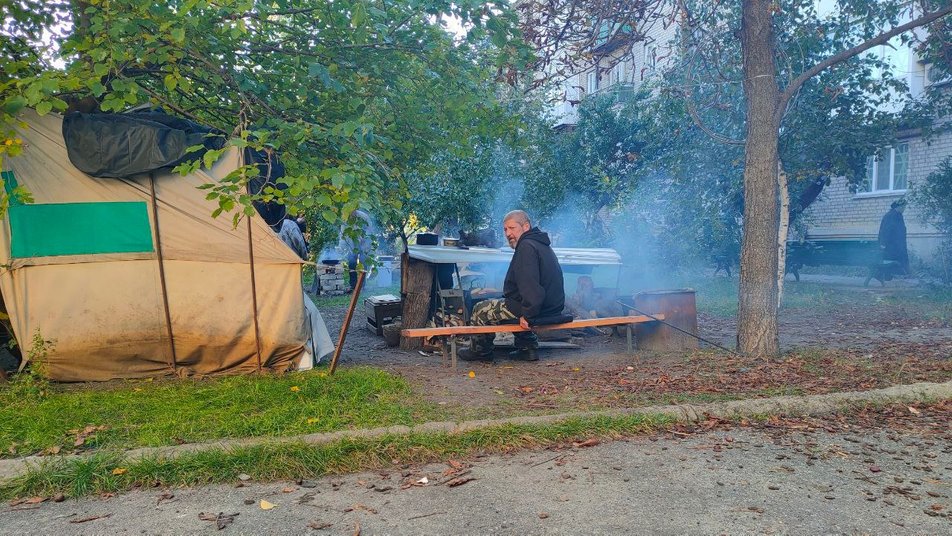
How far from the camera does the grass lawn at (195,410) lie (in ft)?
15.2

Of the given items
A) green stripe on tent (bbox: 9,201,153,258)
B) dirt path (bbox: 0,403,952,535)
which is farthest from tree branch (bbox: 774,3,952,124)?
green stripe on tent (bbox: 9,201,153,258)

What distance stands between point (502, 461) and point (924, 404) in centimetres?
359

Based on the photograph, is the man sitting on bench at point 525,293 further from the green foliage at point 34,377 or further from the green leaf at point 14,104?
the green leaf at point 14,104

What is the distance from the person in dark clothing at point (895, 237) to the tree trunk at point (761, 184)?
980 centimetres

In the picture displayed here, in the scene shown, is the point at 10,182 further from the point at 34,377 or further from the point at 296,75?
the point at 296,75

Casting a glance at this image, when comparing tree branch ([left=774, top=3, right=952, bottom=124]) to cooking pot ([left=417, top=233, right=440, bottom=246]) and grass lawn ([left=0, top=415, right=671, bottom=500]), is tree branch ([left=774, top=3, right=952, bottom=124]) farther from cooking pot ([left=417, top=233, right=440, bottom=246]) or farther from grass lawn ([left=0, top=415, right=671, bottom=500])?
cooking pot ([left=417, top=233, right=440, bottom=246])

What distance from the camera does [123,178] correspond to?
641 cm

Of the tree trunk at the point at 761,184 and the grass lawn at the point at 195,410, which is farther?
the tree trunk at the point at 761,184

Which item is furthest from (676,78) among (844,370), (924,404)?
(924,404)

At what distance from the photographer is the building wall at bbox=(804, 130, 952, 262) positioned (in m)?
17.5

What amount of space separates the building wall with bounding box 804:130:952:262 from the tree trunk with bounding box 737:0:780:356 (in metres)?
11.8

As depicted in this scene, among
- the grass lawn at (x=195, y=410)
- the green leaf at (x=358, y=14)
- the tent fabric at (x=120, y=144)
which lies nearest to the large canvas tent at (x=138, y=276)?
the tent fabric at (x=120, y=144)

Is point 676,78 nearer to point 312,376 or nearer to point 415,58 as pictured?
point 415,58

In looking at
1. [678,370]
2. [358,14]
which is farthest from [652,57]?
[358,14]
